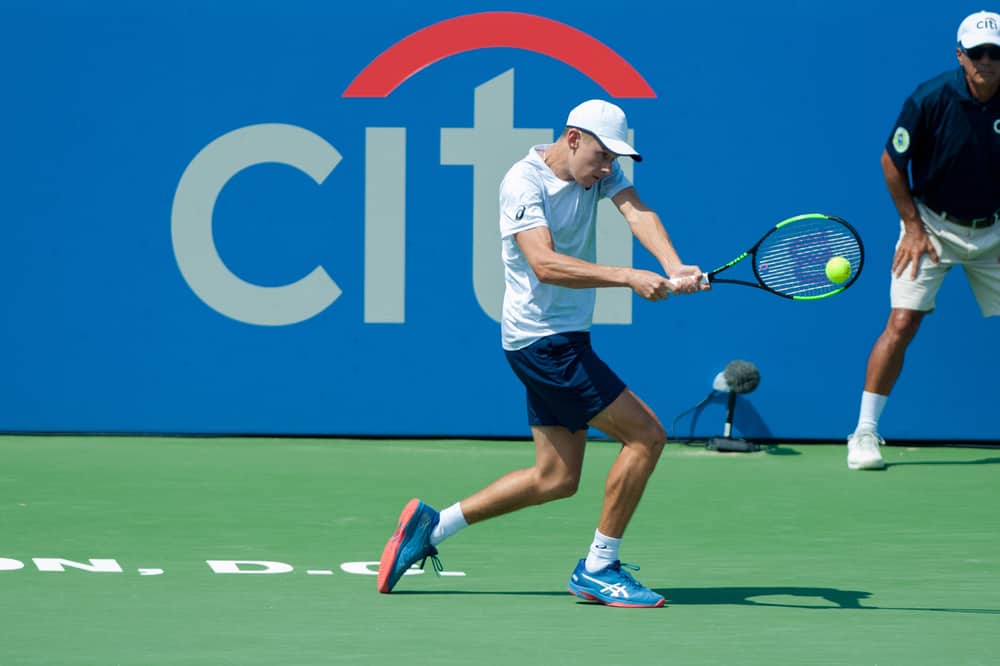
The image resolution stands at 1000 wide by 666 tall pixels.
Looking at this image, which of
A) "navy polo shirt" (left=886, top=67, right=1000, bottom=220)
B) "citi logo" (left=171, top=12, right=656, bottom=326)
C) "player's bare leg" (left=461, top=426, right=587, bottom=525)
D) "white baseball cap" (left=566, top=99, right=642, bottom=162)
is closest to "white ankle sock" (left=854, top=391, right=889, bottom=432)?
"navy polo shirt" (left=886, top=67, right=1000, bottom=220)

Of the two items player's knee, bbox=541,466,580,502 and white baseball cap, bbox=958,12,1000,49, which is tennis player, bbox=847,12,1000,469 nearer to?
white baseball cap, bbox=958,12,1000,49

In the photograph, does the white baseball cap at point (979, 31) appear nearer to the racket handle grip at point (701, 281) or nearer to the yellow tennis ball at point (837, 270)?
the yellow tennis ball at point (837, 270)

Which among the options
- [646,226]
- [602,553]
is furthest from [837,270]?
[602,553]

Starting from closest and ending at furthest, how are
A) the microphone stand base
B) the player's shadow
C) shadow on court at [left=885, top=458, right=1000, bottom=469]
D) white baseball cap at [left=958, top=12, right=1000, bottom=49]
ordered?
the player's shadow, white baseball cap at [left=958, top=12, right=1000, bottom=49], shadow on court at [left=885, top=458, right=1000, bottom=469], the microphone stand base

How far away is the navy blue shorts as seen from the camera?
538cm

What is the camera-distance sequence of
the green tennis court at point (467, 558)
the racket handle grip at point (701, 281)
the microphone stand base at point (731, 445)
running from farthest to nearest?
the microphone stand base at point (731, 445)
the racket handle grip at point (701, 281)
the green tennis court at point (467, 558)

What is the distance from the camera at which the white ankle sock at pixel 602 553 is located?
209 inches

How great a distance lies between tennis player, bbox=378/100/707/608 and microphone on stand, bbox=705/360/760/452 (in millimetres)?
3003

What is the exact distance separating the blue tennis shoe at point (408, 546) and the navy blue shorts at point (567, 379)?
0.47m

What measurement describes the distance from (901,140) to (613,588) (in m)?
3.43

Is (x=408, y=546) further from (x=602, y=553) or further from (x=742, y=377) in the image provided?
(x=742, y=377)

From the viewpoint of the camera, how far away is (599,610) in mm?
5219

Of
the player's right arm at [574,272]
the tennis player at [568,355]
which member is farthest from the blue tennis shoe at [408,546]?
the player's right arm at [574,272]

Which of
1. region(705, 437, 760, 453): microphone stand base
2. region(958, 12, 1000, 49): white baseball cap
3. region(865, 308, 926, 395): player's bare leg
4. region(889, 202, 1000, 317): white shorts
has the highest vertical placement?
region(958, 12, 1000, 49): white baseball cap
